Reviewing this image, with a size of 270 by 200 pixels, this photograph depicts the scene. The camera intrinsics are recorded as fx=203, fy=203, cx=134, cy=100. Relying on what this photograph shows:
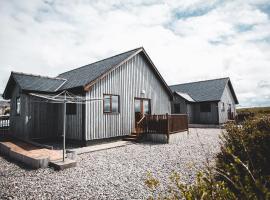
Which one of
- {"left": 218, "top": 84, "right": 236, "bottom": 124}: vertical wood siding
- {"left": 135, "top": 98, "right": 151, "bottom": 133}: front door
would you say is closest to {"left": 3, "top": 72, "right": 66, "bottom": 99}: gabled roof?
{"left": 135, "top": 98, "right": 151, "bottom": 133}: front door

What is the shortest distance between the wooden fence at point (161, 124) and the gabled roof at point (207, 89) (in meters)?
14.5

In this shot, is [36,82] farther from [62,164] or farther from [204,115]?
[204,115]

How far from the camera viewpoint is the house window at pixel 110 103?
12.9m

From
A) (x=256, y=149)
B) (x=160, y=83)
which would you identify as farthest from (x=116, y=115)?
(x=256, y=149)

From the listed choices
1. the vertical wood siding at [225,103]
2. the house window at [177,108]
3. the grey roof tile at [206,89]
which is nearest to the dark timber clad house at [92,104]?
the house window at [177,108]

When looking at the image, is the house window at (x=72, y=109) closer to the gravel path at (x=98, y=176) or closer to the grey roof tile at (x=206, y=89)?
the gravel path at (x=98, y=176)

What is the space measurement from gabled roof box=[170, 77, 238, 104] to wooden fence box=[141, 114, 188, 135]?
14.5 metres

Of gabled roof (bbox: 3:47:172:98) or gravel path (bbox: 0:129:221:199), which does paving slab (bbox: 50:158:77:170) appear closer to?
gravel path (bbox: 0:129:221:199)

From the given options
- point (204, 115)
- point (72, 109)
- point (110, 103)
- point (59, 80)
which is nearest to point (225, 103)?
point (204, 115)

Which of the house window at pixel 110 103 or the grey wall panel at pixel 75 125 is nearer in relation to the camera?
the grey wall panel at pixel 75 125

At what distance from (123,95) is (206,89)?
65.9 ft

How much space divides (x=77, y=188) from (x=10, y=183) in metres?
2.24

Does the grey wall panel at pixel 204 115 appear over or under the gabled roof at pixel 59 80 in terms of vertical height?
under

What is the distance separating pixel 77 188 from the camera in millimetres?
5668
